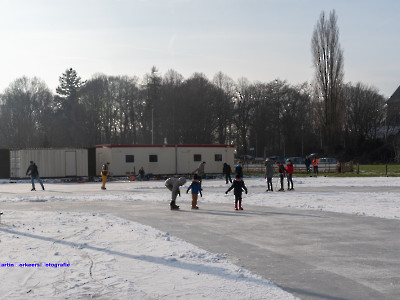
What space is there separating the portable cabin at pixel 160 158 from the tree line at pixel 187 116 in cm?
2805

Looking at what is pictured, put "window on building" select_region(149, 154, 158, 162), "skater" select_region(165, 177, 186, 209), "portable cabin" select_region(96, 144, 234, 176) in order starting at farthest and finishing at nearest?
"window on building" select_region(149, 154, 158, 162)
"portable cabin" select_region(96, 144, 234, 176)
"skater" select_region(165, 177, 186, 209)

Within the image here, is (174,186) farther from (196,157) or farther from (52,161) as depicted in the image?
(52,161)

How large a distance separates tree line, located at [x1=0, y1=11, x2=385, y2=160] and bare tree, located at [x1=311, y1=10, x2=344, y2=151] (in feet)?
11.0

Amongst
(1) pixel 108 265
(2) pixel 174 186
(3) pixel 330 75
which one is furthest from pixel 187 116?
(1) pixel 108 265

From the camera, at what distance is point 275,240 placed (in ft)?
34.5

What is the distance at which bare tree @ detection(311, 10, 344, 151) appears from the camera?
198 ft

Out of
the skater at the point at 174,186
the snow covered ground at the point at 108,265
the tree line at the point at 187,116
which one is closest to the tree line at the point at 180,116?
the tree line at the point at 187,116

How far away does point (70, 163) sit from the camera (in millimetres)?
38469

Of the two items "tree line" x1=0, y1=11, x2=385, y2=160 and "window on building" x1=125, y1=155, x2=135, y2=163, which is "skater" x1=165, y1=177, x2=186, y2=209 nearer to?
"window on building" x1=125, y1=155, x2=135, y2=163

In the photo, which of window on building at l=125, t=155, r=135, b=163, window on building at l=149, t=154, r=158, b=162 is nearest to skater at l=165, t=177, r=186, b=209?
window on building at l=125, t=155, r=135, b=163

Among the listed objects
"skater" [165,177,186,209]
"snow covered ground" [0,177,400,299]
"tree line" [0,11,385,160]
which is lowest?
"snow covered ground" [0,177,400,299]

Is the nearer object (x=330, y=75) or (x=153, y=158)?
(x=153, y=158)

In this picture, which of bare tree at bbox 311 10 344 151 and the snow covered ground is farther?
bare tree at bbox 311 10 344 151

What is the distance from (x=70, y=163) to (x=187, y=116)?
31.9 m
